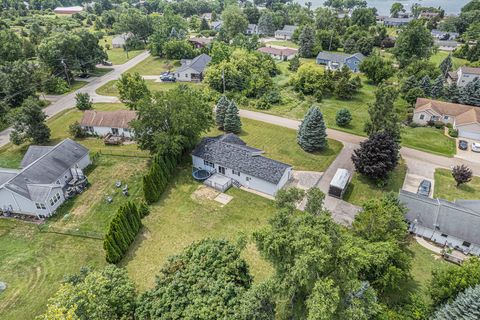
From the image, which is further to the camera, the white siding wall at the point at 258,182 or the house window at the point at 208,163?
the house window at the point at 208,163

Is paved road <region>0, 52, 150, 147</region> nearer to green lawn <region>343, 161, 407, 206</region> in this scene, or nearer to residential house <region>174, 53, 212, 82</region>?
residential house <region>174, 53, 212, 82</region>

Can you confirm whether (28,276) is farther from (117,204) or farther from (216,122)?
(216,122)

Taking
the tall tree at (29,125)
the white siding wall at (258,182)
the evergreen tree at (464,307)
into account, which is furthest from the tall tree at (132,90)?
the evergreen tree at (464,307)

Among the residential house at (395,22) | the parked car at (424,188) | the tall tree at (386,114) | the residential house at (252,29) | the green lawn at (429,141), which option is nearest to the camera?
the parked car at (424,188)

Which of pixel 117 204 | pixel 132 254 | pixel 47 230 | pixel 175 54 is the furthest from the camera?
pixel 175 54

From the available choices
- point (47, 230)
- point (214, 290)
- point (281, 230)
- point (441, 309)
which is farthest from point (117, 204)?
point (441, 309)

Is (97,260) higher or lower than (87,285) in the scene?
lower

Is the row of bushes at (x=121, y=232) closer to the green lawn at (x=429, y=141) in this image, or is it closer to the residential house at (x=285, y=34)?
the green lawn at (x=429, y=141)
